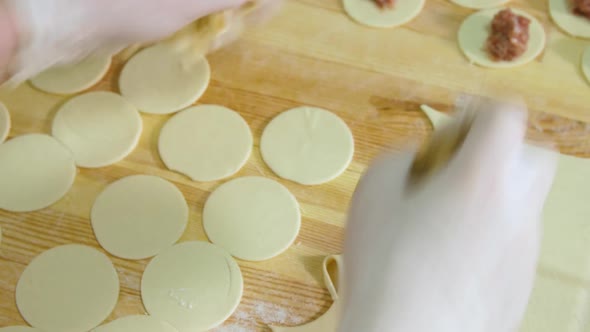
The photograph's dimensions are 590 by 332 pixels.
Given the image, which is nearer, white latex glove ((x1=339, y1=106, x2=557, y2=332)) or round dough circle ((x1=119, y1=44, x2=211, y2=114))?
white latex glove ((x1=339, y1=106, x2=557, y2=332))

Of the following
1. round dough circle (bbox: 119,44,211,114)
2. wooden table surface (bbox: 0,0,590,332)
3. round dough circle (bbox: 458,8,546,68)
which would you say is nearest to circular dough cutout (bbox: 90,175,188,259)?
wooden table surface (bbox: 0,0,590,332)

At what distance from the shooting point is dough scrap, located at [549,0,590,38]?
4.53 feet

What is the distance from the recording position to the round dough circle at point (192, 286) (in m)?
1.10

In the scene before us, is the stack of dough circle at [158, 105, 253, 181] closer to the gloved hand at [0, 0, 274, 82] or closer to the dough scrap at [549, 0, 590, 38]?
the gloved hand at [0, 0, 274, 82]

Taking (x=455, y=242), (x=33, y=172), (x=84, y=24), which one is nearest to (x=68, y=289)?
(x=33, y=172)

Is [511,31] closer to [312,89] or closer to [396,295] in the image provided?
[312,89]

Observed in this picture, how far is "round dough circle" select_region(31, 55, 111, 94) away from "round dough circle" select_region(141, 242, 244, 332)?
1.26 ft

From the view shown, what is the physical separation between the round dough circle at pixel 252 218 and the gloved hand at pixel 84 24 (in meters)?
0.32

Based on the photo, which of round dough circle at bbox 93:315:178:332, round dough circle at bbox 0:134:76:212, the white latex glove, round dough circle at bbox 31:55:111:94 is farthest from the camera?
round dough circle at bbox 31:55:111:94

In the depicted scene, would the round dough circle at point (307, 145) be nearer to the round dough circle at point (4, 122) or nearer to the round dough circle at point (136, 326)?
the round dough circle at point (136, 326)

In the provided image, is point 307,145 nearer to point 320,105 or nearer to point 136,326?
point 320,105

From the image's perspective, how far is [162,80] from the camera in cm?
132

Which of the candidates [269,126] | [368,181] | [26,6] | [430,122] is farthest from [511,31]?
[26,6]

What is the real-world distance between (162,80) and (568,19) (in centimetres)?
79
